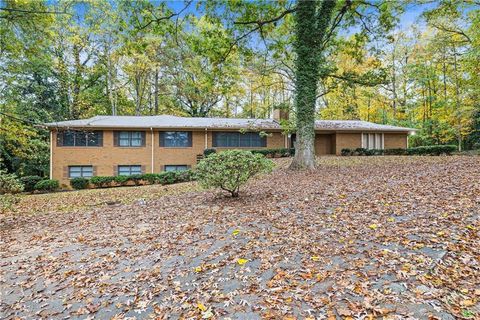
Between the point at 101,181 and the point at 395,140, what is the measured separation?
22434 mm

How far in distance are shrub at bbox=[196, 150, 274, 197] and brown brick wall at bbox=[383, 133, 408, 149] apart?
1822 centimetres

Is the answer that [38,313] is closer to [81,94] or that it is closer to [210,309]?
[210,309]

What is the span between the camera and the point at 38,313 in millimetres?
3303

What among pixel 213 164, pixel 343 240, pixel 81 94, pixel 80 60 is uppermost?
pixel 80 60

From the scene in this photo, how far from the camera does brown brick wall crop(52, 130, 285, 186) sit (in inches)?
667

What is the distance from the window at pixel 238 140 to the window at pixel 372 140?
8428 millimetres

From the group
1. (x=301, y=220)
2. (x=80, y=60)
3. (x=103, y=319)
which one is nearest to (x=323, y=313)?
(x=103, y=319)

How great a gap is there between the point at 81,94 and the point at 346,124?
77.3 feet

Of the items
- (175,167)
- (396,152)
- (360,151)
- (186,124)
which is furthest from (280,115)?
(175,167)

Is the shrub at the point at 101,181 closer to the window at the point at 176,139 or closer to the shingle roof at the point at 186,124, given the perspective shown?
the shingle roof at the point at 186,124

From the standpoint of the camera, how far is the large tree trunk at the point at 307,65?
37.9 feet

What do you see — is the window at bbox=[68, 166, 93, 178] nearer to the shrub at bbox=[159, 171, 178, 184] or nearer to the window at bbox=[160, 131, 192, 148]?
the window at bbox=[160, 131, 192, 148]

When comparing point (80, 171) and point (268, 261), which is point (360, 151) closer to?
point (268, 261)

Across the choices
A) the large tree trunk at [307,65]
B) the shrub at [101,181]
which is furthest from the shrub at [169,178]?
the large tree trunk at [307,65]
